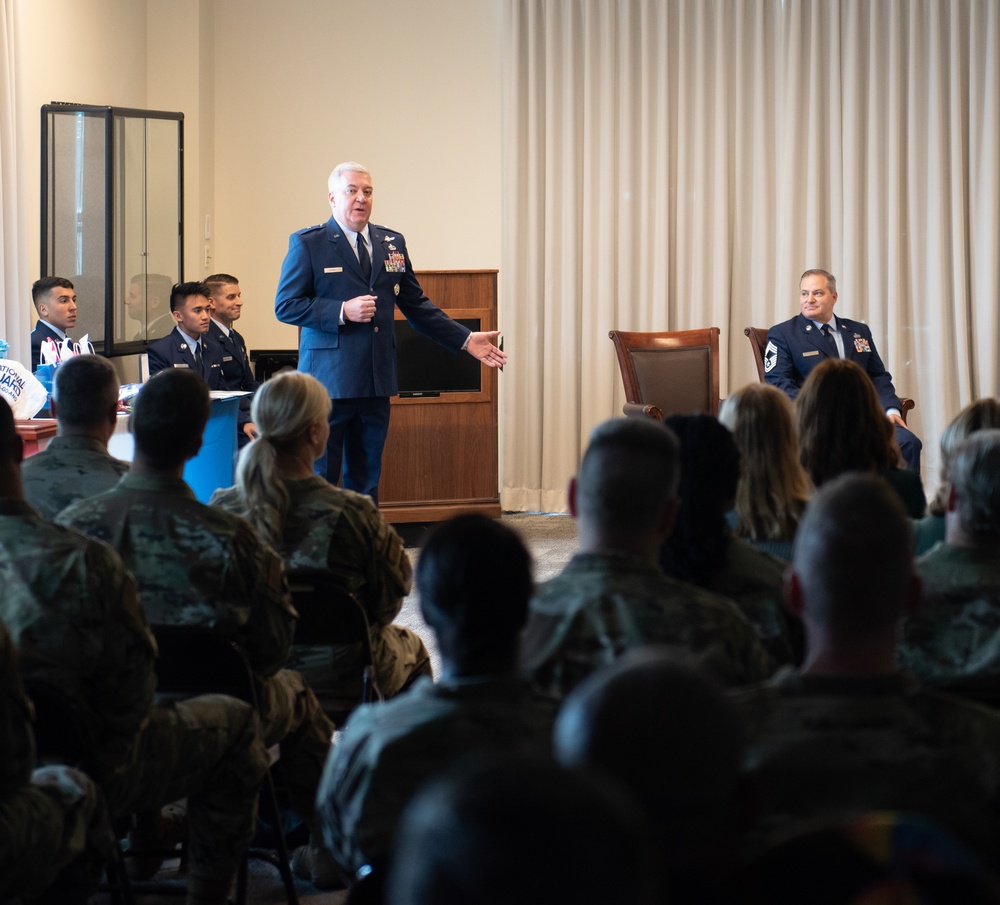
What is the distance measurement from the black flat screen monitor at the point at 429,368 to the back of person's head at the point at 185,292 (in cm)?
103

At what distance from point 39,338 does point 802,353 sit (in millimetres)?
3753

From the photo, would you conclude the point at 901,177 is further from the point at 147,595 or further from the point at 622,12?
the point at 147,595

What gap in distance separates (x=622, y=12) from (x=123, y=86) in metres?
3.00

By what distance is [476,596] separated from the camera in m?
1.51

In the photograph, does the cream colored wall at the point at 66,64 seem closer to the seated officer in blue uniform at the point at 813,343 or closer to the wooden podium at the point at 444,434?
the wooden podium at the point at 444,434

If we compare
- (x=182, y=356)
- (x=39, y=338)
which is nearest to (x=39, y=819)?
(x=39, y=338)

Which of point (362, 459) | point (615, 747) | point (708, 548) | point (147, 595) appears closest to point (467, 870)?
point (615, 747)

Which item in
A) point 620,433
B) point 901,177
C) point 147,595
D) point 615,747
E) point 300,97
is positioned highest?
point 300,97

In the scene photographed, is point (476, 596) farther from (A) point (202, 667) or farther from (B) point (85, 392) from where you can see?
(B) point (85, 392)

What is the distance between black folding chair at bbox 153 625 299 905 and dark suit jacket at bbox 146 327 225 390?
178 inches

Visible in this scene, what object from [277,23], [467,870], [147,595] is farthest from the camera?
[277,23]

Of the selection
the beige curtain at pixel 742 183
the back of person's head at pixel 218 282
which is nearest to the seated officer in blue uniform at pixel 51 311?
the back of person's head at pixel 218 282

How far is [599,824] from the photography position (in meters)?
0.66

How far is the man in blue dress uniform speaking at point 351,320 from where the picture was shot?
597 centimetres
